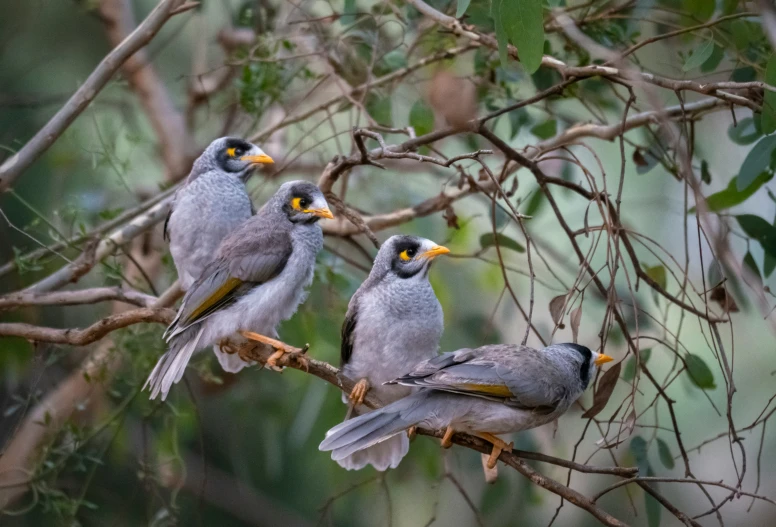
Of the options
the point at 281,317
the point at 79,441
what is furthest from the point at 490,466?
the point at 79,441

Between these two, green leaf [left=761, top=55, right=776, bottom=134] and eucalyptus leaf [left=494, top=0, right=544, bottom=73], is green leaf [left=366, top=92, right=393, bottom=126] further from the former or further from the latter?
green leaf [left=761, top=55, right=776, bottom=134]

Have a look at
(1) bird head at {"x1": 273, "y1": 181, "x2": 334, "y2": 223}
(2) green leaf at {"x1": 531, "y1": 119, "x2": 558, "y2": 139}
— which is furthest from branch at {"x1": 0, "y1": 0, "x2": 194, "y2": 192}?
(2) green leaf at {"x1": 531, "y1": 119, "x2": 558, "y2": 139}

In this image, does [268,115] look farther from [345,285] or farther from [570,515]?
[570,515]

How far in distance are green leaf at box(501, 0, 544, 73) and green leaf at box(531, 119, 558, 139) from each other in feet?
5.82

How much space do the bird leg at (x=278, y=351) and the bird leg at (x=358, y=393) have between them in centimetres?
27

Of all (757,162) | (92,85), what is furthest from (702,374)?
(92,85)

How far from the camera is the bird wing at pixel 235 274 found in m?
3.41

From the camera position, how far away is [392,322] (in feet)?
10.9

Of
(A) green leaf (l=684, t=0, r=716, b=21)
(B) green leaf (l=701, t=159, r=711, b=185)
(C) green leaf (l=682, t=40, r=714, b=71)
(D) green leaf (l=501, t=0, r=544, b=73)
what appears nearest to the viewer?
(D) green leaf (l=501, t=0, r=544, b=73)

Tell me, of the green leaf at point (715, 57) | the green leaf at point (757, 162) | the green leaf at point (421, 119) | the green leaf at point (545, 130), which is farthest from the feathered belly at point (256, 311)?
the green leaf at point (715, 57)

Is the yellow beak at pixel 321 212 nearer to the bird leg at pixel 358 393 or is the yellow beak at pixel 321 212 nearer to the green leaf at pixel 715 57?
the bird leg at pixel 358 393

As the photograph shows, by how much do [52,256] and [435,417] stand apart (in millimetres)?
2371

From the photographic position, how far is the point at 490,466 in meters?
2.86

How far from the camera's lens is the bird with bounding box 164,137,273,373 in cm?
385
